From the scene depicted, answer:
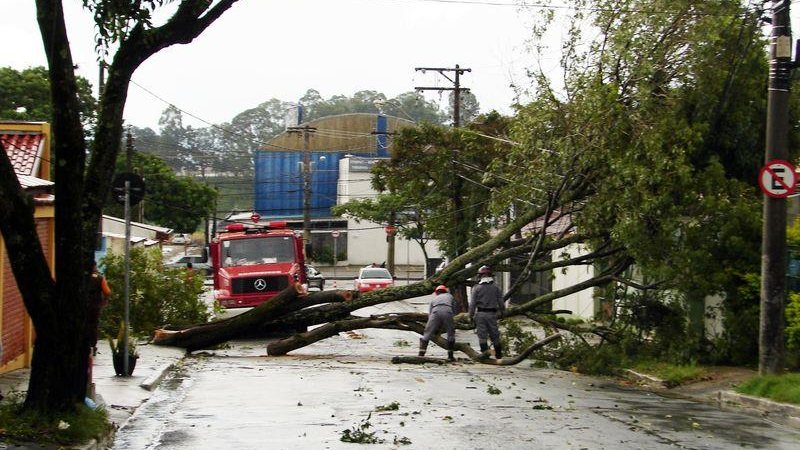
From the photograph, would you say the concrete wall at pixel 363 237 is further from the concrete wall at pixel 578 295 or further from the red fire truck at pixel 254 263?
the red fire truck at pixel 254 263

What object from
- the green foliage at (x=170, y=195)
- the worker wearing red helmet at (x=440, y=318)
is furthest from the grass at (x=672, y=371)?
the green foliage at (x=170, y=195)

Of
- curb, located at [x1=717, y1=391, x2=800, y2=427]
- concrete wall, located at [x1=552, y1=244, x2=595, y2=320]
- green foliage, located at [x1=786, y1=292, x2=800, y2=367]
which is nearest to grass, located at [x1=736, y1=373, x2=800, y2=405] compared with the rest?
curb, located at [x1=717, y1=391, x2=800, y2=427]

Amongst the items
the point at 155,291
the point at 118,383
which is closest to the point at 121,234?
the point at 155,291

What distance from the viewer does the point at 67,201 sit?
1041 centimetres

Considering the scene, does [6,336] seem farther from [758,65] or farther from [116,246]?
[116,246]

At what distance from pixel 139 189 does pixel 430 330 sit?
24.3 ft

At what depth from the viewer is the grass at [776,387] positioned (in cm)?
1420

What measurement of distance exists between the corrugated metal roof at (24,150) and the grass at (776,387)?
38.0 feet

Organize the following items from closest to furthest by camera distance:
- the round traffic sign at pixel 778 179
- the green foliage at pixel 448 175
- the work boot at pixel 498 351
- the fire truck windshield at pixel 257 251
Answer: the round traffic sign at pixel 778 179, the work boot at pixel 498 351, the fire truck windshield at pixel 257 251, the green foliage at pixel 448 175

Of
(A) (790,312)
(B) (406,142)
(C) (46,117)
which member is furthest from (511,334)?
(C) (46,117)

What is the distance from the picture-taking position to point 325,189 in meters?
78.1

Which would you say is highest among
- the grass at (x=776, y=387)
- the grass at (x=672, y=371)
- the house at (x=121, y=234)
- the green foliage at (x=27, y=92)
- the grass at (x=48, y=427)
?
the green foliage at (x=27, y=92)

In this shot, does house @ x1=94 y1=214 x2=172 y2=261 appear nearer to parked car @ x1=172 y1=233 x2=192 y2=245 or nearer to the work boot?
the work boot

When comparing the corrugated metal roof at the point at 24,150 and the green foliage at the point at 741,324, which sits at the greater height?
the corrugated metal roof at the point at 24,150
